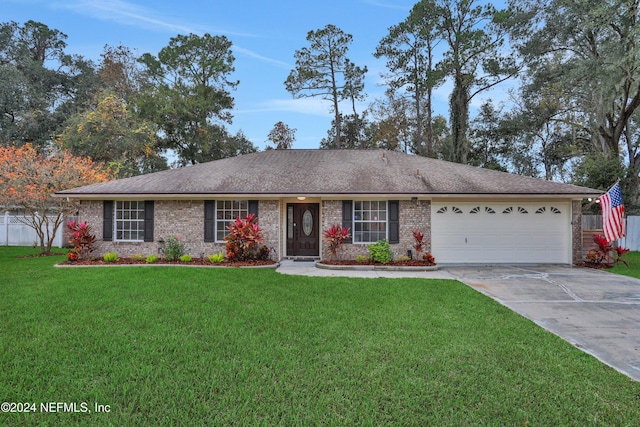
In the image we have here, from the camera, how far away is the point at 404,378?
3.31 meters

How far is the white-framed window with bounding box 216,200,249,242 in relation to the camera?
11305mm

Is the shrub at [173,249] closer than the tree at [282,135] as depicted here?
Yes

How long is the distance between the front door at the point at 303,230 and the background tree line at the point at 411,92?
1276 cm

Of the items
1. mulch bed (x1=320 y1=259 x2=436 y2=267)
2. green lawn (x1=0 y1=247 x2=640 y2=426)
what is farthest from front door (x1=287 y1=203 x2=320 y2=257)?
green lawn (x1=0 y1=247 x2=640 y2=426)

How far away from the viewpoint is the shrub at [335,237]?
10523mm

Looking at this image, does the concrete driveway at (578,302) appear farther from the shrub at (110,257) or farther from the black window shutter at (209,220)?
the shrub at (110,257)

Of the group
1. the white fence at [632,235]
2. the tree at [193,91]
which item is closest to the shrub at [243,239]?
the tree at [193,91]

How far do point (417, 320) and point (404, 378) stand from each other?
1.90 m

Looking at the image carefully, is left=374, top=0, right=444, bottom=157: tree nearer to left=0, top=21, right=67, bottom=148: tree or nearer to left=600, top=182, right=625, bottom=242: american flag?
left=600, top=182, right=625, bottom=242: american flag

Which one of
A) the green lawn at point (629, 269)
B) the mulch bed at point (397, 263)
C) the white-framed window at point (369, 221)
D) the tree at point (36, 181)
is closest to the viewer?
the green lawn at point (629, 269)

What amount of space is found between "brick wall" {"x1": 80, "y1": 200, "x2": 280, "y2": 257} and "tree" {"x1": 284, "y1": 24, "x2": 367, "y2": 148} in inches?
543

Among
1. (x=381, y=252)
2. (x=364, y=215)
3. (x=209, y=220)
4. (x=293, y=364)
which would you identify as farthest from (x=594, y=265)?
(x=209, y=220)

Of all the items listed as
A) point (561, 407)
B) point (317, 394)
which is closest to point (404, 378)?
point (317, 394)

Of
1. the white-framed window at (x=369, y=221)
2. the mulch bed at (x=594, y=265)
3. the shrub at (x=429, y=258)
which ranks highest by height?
the white-framed window at (x=369, y=221)
